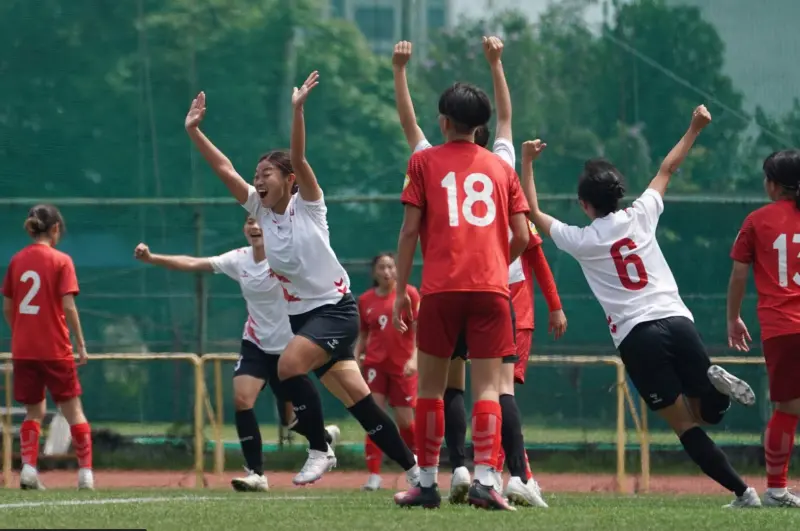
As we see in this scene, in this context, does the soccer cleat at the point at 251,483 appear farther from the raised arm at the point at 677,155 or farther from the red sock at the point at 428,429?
the raised arm at the point at 677,155

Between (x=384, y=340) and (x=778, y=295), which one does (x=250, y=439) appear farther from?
(x=778, y=295)

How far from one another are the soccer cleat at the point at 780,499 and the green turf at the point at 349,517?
0.47 metres

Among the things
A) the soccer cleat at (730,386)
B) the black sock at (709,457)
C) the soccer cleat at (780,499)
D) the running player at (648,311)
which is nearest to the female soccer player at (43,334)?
the running player at (648,311)

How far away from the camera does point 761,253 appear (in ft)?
26.6

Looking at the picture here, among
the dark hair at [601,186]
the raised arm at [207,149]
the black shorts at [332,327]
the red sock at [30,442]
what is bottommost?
the red sock at [30,442]

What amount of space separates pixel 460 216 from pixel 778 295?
229 cm

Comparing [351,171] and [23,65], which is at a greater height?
[23,65]

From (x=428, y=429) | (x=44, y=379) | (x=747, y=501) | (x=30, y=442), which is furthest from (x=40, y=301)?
(x=747, y=501)

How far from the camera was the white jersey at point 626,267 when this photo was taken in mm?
7441

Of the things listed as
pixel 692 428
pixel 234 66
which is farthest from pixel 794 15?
pixel 692 428

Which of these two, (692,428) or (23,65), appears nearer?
(692,428)

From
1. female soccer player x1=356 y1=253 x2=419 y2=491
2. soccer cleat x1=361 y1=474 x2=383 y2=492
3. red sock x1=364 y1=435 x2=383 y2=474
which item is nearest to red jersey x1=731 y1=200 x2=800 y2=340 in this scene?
soccer cleat x1=361 y1=474 x2=383 y2=492

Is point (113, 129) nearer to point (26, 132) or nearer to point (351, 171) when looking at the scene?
point (26, 132)

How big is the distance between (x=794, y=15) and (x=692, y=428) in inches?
306
